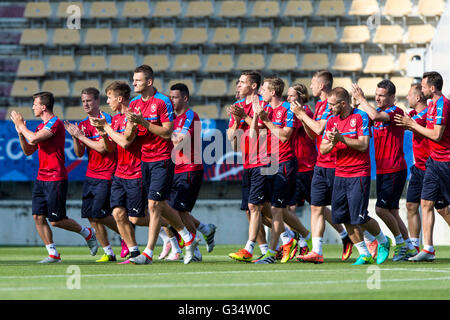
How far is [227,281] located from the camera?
7.18m

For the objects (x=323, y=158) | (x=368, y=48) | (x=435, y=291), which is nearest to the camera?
(x=435, y=291)

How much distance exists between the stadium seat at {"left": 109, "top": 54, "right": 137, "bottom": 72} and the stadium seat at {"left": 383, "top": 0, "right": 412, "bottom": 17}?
6.56m

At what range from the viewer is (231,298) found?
19.2ft

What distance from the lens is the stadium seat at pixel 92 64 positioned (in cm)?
2198

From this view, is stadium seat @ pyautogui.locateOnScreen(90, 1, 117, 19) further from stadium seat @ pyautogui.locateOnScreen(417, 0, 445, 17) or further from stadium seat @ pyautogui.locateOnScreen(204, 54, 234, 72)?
stadium seat @ pyautogui.locateOnScreen(417, 0, 445, 17)

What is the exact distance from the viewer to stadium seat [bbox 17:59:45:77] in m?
22.0

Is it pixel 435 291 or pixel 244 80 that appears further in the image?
pixel 244 80

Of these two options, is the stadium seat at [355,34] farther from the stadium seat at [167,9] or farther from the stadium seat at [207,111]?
the stadium seat at [167,9]

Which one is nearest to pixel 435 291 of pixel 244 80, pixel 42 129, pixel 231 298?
pixel 231 298

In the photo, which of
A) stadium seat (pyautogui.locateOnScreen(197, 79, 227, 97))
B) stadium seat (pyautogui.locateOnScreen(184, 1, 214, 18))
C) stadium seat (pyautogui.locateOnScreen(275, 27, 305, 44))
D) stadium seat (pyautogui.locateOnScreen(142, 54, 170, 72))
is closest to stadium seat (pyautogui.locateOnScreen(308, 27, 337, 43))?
stadium seat (pyautogui.locateOnScreen(275, 27, 305, 44))

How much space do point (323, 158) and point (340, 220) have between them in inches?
36.8

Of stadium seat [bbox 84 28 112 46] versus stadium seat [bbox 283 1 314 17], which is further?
stadium seat [bbox 84 28 112 46]

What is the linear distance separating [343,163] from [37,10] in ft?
51.2
